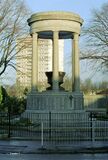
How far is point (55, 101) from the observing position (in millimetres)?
35438

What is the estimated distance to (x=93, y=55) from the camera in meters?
54.2

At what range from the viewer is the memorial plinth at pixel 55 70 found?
35469mm

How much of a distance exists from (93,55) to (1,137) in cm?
3031

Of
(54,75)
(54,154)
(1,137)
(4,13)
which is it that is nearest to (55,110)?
(54,75)

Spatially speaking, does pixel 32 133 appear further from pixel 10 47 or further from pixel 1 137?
pixel 10 47

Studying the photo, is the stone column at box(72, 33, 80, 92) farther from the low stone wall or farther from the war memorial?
the low stone wall

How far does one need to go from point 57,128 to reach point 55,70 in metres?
9.20

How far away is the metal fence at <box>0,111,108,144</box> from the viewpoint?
23891mm

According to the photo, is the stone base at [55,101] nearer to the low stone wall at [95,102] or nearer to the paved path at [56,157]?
the paved path at [56,157]

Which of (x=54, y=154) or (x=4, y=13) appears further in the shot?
(x=4, y=13)

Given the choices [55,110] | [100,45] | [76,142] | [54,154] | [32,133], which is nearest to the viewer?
[54,154]

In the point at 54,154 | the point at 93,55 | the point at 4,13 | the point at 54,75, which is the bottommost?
the point at 54,154

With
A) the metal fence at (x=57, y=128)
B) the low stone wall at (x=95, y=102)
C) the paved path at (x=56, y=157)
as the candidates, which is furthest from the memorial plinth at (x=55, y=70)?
the low stone wall at (x=95, y=102)

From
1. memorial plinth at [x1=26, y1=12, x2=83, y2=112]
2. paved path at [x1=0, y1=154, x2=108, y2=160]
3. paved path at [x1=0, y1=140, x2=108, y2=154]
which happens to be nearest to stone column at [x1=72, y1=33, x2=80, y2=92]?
memorial plinth at [x1=26, y1=12, x2=83, y2=112]
